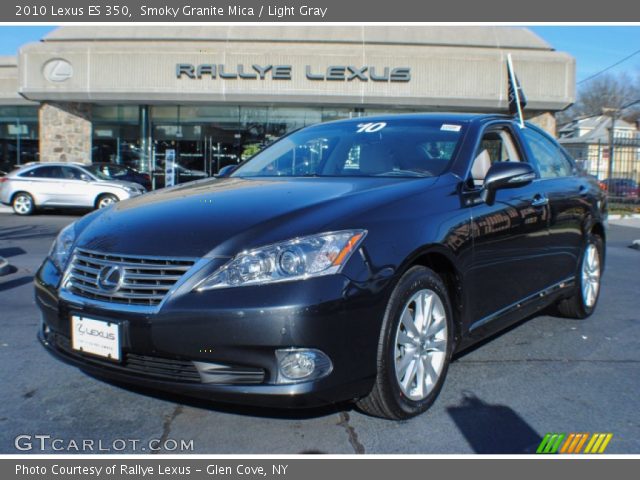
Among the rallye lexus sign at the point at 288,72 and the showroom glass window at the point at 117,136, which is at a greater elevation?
the rallye lexus sign at the point at 288,72

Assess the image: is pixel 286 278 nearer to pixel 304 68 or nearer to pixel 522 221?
pixel 522 221

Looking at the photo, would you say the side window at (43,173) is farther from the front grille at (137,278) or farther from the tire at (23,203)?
the front grille at (137,278)

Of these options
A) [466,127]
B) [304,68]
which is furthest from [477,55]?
[466,127]

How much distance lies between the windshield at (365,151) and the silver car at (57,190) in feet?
44.9

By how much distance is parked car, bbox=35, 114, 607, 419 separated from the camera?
2783 millimetres

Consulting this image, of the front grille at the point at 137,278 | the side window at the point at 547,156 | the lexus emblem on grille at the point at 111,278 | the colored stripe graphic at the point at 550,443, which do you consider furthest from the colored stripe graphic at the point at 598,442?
the lexus emblem on grille at the point at 111,278

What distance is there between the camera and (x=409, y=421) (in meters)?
3.34

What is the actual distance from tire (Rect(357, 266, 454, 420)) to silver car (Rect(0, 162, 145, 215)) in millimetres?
15323

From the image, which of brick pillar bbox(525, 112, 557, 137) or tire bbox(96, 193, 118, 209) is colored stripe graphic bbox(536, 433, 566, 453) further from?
brick pillar bbox(525, 112, 557, 137)

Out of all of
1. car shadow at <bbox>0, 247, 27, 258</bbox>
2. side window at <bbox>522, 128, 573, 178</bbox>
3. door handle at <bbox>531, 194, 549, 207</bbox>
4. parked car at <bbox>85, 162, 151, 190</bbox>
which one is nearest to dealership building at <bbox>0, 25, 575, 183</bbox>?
parked car at <bbox>85, 162, 151, 190</bbox>

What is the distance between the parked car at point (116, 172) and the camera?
18.5m

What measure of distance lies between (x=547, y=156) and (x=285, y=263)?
3.23 meters
